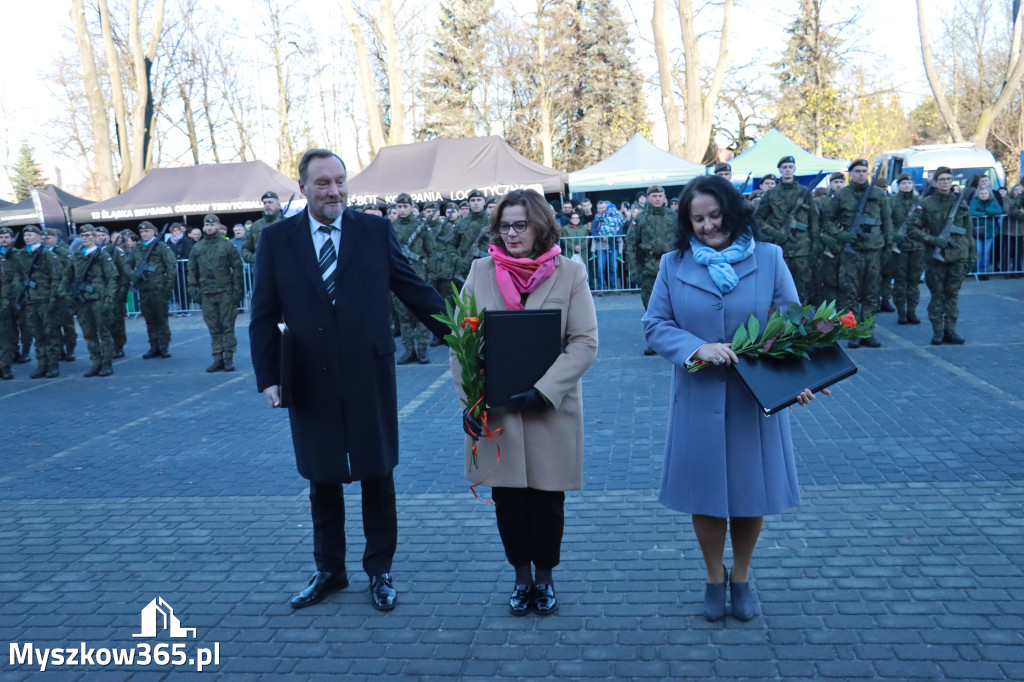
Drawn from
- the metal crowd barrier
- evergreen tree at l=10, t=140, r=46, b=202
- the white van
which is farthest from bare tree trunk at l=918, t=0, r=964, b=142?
evergreen tree at l=10, t=140, r=46, b=202

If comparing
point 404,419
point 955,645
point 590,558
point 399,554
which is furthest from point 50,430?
point 955,645

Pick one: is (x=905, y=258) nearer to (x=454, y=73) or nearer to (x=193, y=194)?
(x=193, y=194)

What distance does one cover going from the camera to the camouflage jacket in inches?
450

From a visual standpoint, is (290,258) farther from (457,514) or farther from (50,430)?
(50,430)

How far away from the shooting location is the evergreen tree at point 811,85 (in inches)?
1487

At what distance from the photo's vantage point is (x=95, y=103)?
88.3 ft

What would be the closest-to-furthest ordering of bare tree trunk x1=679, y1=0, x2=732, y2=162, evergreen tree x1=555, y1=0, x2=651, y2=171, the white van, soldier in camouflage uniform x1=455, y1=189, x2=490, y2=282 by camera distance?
soldier in camouflage uniform x1=455, y1=189, x2=490, y2=282, the white van, bare tree trunk x1=679, y1=0, x2=732, y2=162, evergreen tree x1=555, y1=0, x2=651, y2=171

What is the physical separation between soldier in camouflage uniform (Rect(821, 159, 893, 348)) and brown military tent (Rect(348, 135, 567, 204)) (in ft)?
37.7

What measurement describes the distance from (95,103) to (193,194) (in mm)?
5401

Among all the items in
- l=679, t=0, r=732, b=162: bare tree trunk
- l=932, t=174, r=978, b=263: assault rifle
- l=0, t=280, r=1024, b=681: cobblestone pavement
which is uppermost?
l=679, t=0, r=732, b=162: bare tree trunk

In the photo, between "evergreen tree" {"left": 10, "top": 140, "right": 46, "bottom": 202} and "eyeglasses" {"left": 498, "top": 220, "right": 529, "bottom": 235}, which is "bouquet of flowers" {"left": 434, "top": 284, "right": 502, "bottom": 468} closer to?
"eyeglasses" {"left": 498, "top": 220, "right": 529, "bottom": 235}

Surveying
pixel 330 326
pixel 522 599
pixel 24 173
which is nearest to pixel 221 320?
pixel 330 326

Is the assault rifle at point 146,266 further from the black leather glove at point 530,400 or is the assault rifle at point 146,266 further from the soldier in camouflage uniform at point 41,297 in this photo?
the black leather glove at point 530,400

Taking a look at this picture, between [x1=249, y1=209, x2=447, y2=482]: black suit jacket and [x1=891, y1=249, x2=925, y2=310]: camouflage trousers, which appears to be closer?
[x1=249, y1=209, x2=447, y2=482]: black suit jacket
